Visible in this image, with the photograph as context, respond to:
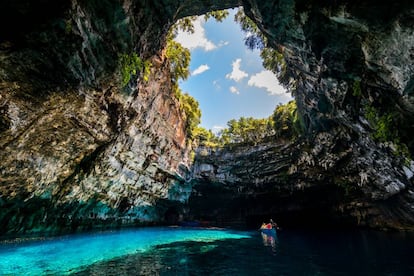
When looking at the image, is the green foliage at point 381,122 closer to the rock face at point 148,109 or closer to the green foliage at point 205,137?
the rock face at point 148,109

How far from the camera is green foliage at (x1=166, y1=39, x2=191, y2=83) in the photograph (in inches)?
669

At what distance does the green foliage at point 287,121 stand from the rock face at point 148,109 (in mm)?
870

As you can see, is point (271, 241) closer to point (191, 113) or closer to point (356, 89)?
point (356, 89)

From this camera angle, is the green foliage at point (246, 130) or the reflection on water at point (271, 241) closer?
the reflection on water at point (271, 241)

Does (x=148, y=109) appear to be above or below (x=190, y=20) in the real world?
below

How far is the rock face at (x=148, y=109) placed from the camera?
7.93 metres

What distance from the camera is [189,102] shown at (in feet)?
76.1

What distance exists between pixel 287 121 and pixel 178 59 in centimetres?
1020

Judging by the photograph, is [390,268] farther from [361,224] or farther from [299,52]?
[361,224]

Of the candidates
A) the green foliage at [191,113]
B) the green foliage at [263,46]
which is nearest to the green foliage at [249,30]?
the green foliage at [263,46]

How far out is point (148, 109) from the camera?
16.0 metres

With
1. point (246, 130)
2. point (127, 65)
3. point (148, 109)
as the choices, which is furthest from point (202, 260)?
point (246, 130)

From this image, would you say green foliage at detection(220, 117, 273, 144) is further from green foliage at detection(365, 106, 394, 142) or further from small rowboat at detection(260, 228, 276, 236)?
green foliage at detection(365, 106, 394, 142)

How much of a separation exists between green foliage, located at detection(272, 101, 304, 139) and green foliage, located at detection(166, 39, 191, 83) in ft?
28.2
